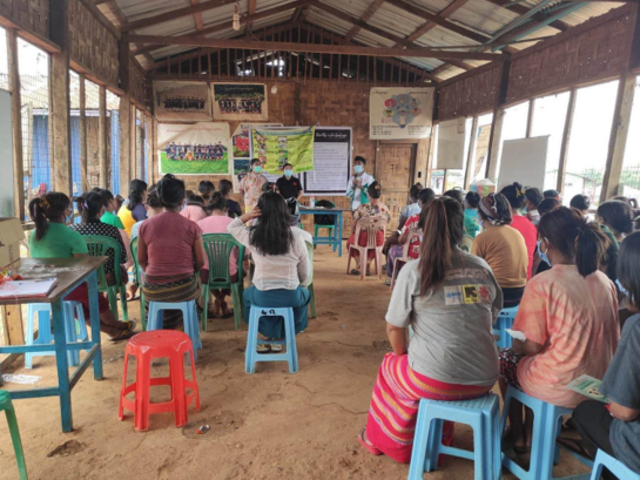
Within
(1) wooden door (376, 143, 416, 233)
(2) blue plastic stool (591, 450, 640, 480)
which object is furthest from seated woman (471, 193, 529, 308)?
(1) wooden door (376, 143, 416, 233)

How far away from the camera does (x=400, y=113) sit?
337 inches

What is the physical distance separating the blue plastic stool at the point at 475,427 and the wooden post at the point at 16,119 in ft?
10.5

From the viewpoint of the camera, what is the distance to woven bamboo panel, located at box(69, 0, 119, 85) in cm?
417

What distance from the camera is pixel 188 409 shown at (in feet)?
7.73

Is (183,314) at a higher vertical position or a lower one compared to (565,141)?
lower

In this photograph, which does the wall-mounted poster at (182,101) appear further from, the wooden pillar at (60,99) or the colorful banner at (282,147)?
the wooden pillar at (60,99)

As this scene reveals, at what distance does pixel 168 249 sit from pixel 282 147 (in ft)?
19.1

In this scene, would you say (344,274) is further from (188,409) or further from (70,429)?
(70,429)

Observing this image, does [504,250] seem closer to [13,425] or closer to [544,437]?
[544,437]

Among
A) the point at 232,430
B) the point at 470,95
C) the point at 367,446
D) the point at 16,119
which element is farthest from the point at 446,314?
the point at 470,95

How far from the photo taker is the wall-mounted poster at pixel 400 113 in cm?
845

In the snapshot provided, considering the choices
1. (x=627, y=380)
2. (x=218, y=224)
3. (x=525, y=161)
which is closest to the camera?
(x=627, y=380)

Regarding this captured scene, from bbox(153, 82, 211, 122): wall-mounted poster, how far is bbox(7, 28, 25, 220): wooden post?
15.7 ft

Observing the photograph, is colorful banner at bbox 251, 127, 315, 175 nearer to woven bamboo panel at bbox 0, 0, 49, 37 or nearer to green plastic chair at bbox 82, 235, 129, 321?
woven bamboo panel at bbox 0, 0, 49, 37
